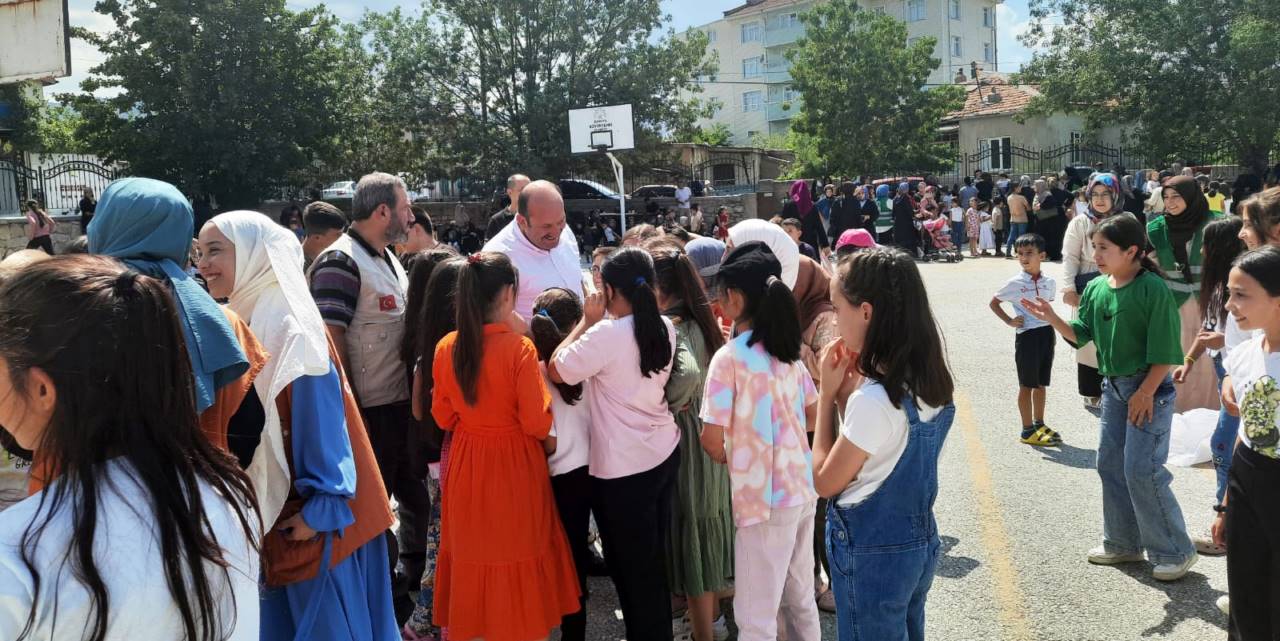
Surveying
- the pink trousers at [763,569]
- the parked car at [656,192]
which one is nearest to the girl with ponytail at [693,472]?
the pink trousers at [763,569]

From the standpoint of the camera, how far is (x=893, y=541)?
116 inches

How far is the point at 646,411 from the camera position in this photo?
3740 mm

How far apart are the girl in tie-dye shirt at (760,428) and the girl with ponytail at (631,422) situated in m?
0.24

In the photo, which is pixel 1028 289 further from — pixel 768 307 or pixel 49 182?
pixel 49 182

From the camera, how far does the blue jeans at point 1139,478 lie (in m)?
4.39

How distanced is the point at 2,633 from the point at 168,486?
29 cm

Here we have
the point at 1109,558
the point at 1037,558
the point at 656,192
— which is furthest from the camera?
the point at 656,192

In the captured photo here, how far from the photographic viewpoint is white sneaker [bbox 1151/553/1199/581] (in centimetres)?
443

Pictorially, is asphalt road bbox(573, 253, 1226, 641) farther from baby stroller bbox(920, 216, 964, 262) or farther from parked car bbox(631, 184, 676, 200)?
parked car bbox(631, 184, 676, 200)

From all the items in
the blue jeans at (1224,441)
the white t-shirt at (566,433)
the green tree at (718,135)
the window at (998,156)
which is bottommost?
the blue jeans at (1224,441)

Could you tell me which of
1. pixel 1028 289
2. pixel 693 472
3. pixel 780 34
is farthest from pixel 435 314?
pixel 780 34

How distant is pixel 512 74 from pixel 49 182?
16.7 metres

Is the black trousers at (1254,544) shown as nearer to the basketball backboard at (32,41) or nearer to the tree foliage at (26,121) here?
the basketball backboard at (32,41)

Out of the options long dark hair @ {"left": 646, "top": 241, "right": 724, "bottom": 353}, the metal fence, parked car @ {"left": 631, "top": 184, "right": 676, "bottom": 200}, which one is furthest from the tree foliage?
long dark hair @ {"left": 646, "top": 241, "right": 724, "bottom": 353}
